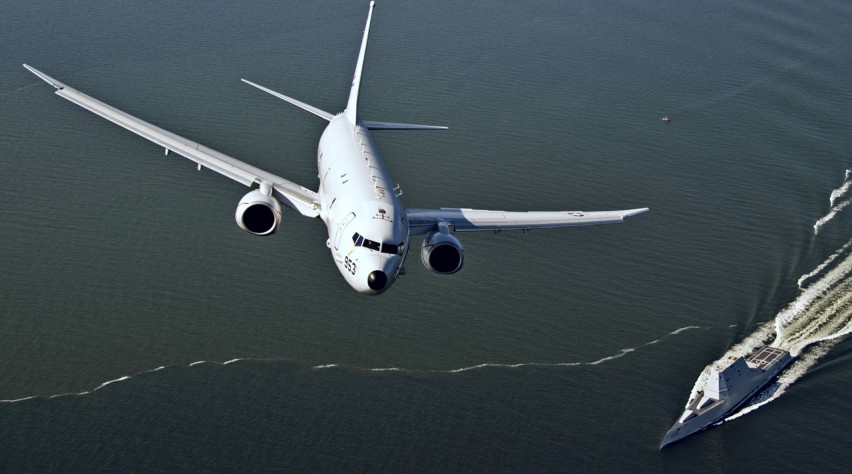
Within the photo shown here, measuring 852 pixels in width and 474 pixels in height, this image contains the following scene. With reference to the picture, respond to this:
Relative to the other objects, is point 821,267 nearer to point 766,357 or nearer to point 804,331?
point 804,331

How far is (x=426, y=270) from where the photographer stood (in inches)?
4048

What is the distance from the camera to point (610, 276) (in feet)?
345

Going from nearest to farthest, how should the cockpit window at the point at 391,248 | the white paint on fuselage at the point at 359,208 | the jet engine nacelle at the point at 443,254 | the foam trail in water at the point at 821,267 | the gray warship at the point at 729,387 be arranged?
the white paint on fuselage at the point at 359,208 → the cockpit window at the point at 391,248 → the jet engine nacelle at the point at 443,254 → the gray warship at the point at 729,387 → the foam trail in water at the point at 821,267

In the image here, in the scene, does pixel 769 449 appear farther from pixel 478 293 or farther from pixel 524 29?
pixel 524 29

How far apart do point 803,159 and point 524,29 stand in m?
48.8

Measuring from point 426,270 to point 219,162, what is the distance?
975 inches

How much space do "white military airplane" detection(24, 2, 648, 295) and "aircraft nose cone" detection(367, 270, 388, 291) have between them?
72 mm

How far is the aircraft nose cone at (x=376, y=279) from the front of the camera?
7100cm

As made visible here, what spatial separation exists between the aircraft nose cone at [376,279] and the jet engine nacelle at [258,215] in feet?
50.8

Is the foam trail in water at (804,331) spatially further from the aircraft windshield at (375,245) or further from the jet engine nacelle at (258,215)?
the jet engine nacelle at (258,215)

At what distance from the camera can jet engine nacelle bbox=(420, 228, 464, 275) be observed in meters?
80.3

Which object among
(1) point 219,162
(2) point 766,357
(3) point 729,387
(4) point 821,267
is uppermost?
(4) point 821,267

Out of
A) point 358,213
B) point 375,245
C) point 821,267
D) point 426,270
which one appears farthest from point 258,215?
point 821,267

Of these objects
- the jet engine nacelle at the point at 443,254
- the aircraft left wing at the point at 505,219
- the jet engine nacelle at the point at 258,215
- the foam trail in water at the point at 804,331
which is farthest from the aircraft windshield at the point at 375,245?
the foam trail in water at the point at 804,331
